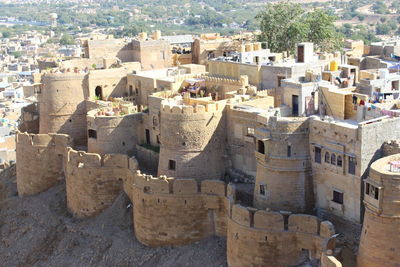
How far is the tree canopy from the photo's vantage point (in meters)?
45.1

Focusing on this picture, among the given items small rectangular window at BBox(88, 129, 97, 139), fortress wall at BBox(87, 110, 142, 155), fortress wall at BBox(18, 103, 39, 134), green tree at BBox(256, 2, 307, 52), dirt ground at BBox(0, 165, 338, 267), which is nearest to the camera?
dirt ground at BBox(0, 165, 338, 267)

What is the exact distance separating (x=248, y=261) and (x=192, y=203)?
396 cm

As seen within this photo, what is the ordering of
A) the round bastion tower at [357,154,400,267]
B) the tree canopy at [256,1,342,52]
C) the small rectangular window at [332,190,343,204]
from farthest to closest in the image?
the tree canopy at [256,1,342,52]
the small rectangular window at [332,190,343,204]
the round bastion tower at [357,154,400,267]

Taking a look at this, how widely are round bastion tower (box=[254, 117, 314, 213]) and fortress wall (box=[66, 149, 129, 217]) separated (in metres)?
8.02

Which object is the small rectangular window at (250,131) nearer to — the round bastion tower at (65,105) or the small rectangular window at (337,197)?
the small rectangular window at (337,197)

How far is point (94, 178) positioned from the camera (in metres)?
32.6

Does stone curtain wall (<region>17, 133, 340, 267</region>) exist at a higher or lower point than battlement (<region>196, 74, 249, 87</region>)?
lower

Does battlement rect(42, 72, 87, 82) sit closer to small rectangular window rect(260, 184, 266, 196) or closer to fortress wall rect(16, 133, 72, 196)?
fortress wall rect(16, 133, 72, 196)

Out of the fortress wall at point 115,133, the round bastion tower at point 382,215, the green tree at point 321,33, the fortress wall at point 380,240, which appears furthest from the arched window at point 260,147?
the green tree at point 321,33

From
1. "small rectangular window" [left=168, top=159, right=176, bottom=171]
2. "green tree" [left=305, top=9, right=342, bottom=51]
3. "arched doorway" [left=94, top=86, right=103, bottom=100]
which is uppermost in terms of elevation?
"green tree" [left=305, top=9, right=342, bottom=51]

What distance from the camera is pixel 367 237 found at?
22250 millimetres

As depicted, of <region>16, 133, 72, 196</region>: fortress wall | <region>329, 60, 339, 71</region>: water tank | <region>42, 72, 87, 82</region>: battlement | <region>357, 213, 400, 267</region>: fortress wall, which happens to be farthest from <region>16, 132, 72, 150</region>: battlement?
<region>357, 213, 400, 267</region>: fortress wall

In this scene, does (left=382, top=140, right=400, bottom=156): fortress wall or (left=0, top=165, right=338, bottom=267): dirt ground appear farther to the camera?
(left=0, top=165, right=338, bottom=267): dirt ground

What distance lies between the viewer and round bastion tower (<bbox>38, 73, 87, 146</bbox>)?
119 feet
